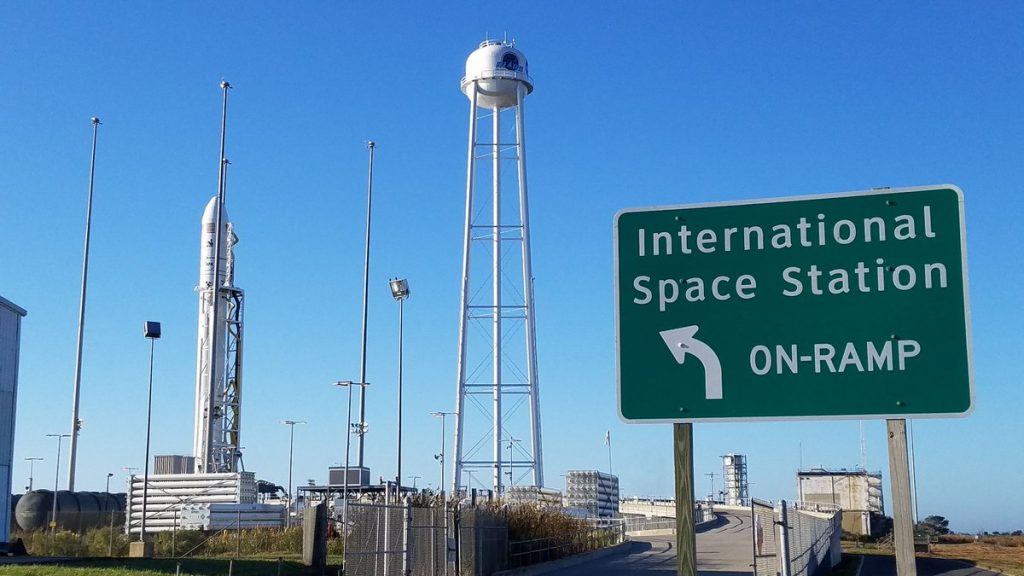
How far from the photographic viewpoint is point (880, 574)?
107 ft

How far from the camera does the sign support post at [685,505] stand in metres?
6.63

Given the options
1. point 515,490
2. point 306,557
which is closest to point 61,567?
point 306,557

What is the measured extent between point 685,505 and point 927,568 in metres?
31.9

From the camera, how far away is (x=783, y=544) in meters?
14.9

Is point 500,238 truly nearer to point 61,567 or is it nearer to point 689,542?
point 61,567

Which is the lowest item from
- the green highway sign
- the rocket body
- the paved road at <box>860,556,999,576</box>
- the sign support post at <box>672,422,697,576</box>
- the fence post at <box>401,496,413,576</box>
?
the paved road at <box>860,556,999,576</box>

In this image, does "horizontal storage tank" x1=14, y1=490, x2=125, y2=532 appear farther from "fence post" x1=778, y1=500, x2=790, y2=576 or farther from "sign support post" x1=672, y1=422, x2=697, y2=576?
"sign support post" x1=672, y1=422, x2=697, y2=576

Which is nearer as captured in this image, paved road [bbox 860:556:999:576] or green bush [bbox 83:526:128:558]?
paved road [bbox 860:556:999:576]

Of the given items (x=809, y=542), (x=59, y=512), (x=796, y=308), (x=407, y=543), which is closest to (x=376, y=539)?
(x=407, y=543)

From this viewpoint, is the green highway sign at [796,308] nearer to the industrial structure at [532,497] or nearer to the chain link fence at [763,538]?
the chain link fence at [763,538]

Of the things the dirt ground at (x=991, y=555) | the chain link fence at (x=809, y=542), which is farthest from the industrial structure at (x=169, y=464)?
the chain link fence at (x=809, y=542)

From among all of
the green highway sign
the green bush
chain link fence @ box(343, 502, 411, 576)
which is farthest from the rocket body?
the green highway sign

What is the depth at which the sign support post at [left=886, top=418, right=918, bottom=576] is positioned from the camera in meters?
6.25

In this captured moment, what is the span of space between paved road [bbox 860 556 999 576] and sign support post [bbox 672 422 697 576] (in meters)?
27.1
